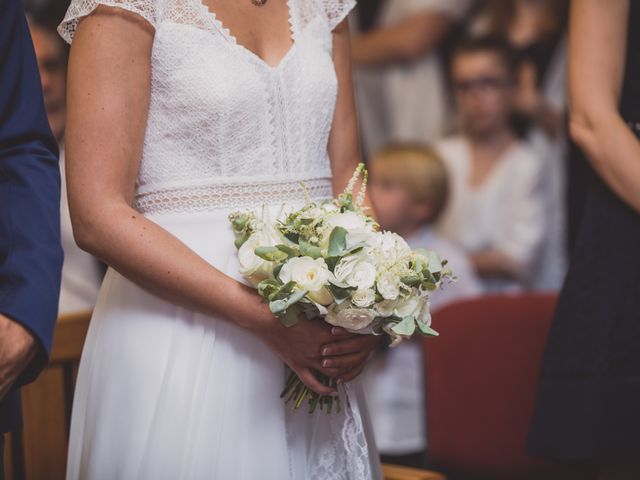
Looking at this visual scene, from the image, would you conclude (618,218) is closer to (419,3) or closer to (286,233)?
(286,233)

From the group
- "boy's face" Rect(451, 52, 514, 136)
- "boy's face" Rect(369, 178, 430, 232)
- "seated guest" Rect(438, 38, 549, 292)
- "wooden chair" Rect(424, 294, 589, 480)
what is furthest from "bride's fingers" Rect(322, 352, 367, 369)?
"boy's face" Rect(451, 52, 514, 136)

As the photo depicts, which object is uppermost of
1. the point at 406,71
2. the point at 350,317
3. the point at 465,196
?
the point at 406,71

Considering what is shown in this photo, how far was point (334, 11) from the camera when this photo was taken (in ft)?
7.28

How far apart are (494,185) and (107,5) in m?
2.95

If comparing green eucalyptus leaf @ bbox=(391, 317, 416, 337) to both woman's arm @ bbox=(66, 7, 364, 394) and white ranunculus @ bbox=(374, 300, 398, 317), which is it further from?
woman's arm @ bbox=(66, 7, 364, 394)

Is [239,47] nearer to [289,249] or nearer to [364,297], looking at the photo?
[289,249]

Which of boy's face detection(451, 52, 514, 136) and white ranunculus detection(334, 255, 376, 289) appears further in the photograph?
boy's face detection(451, 52, 514, 136)

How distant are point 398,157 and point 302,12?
7.15ft

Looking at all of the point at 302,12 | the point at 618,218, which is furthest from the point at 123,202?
the point at 618,218

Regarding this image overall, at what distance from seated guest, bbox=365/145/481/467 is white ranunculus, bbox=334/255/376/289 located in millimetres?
2229

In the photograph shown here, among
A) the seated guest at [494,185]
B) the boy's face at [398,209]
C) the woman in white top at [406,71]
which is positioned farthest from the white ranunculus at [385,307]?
the woman in white top at [406,71]

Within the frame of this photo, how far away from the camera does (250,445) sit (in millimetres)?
1934

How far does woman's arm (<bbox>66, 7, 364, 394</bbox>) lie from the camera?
187 cm

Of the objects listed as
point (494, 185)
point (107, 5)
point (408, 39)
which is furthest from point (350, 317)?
point (408, 39)
